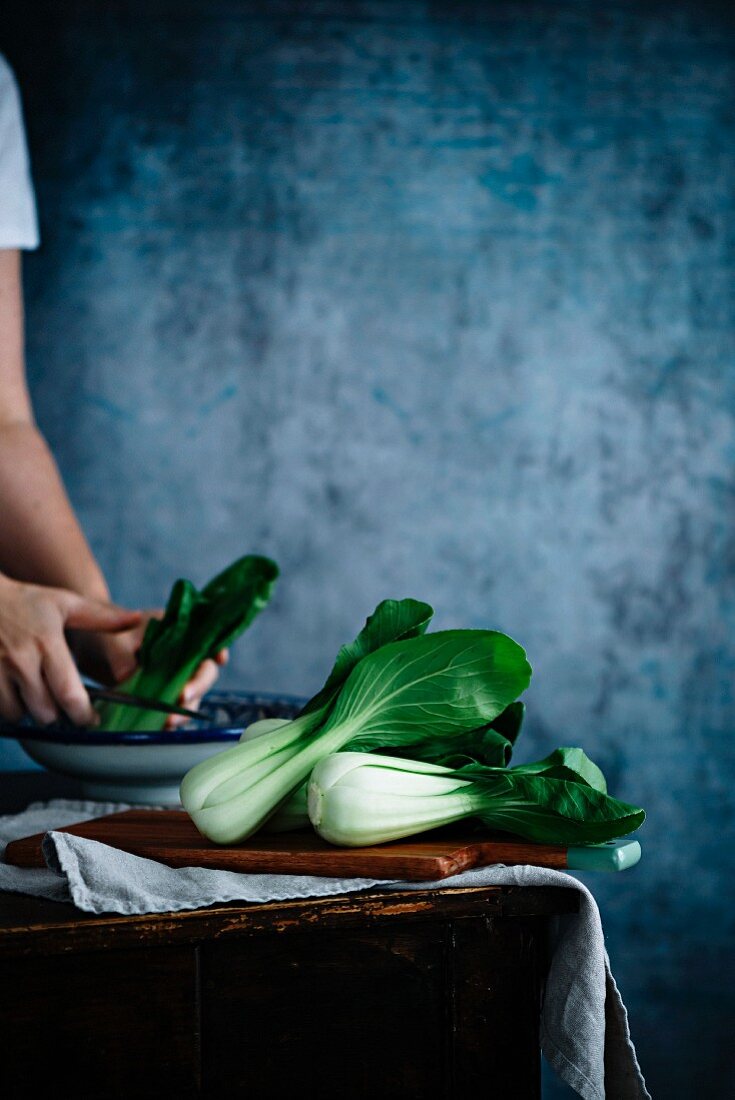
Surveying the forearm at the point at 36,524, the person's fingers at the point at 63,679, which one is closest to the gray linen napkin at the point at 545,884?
the person's fingers at the point at 63,679

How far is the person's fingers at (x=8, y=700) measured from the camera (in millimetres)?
949

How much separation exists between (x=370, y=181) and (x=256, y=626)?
2.42ft

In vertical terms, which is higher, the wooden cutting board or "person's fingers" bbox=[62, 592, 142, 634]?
"person's fingers" bbox=[62, 592, 142, 634]

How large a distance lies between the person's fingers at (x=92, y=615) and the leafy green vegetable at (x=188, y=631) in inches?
1.6

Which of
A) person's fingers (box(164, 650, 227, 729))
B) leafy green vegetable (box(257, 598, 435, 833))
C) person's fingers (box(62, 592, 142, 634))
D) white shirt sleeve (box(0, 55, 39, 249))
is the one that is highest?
white shirt sleeve (box(0, 55, 39, 249))

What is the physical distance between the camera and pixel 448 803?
63cm

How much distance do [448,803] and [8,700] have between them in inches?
20.3

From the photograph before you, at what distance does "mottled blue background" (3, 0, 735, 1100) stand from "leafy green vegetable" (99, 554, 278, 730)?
0.55 m


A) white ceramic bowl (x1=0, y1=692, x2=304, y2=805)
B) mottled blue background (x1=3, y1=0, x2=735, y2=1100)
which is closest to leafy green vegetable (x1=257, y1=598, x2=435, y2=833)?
white ceramic bowl (x1=0, y1=692, x2=304, y2=805)

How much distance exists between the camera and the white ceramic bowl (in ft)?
2.66

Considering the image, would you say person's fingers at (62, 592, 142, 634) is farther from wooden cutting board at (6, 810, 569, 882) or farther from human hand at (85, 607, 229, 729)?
wooden cutting board at (6, 810, 569, 882)

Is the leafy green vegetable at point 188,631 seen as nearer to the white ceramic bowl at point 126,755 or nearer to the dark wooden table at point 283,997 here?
the white ceramic bowl at point 126,755

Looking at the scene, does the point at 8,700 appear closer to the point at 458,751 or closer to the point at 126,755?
the point at 126,755

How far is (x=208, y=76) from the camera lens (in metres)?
1.59
